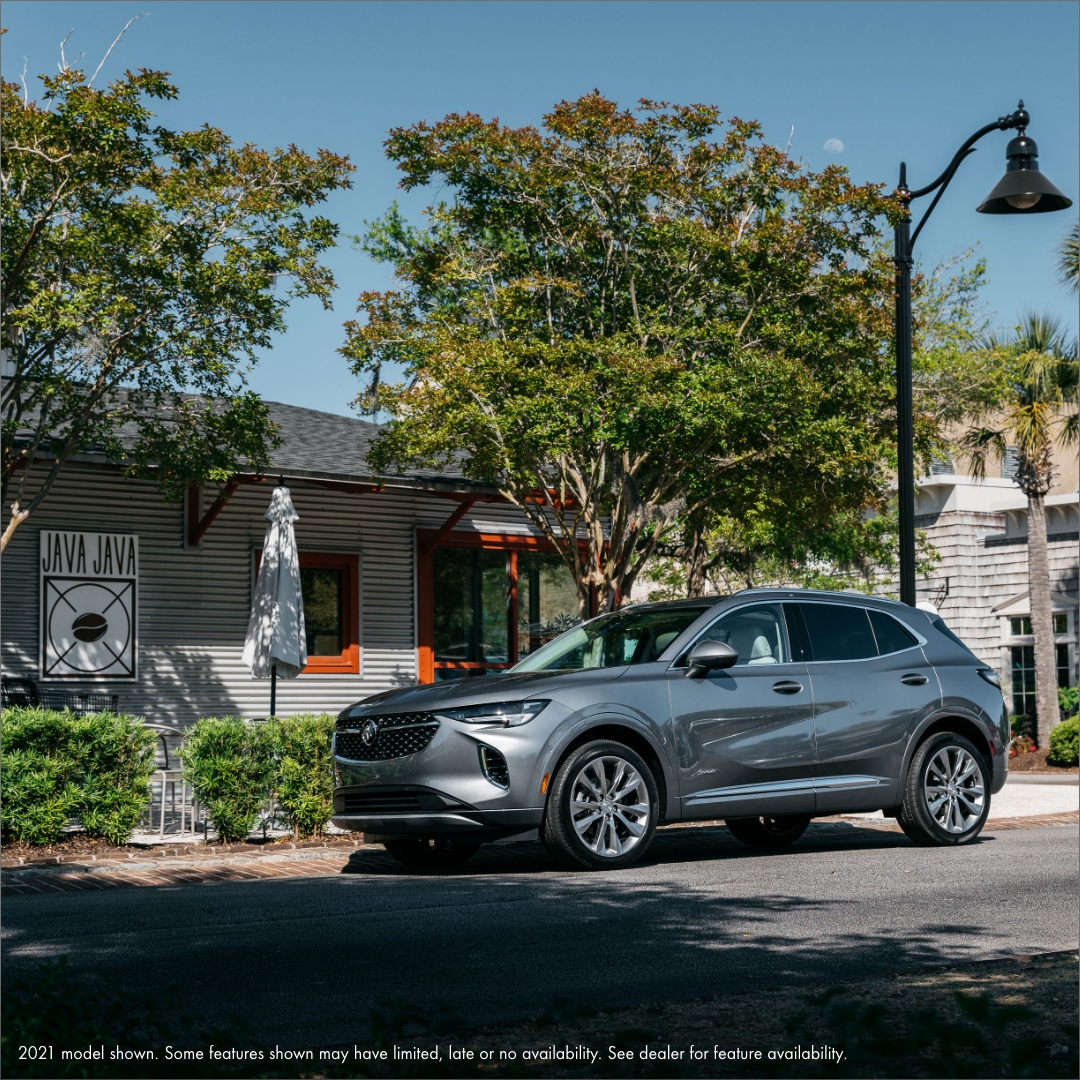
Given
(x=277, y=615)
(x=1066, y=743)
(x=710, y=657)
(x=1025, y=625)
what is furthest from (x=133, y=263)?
(x=1025, y=625)

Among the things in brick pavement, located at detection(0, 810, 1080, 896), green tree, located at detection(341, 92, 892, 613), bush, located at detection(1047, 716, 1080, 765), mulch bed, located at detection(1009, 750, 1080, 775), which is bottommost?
mulch bed, located at detection(1009, 750, 1080, 775)

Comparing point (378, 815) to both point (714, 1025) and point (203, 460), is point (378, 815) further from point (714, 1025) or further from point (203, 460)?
point (203, 460)

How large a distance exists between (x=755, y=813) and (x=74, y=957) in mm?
5009

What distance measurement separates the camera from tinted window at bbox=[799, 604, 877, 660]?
1045 cm

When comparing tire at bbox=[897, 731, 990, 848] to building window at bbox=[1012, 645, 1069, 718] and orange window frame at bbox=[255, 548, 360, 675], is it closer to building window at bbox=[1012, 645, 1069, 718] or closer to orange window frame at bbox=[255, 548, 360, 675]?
orange window frame at bbox=[255, 548, 360, 675]

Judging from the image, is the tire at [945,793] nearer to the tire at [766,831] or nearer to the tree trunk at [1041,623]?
the tire at [766,831]

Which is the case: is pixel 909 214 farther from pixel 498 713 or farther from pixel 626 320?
pixel 498 713

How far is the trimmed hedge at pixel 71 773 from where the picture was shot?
10.3 metres

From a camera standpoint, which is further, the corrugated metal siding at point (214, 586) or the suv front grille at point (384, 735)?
the corrugated metal siding at point (214, 586)

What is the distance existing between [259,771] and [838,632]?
14.9 ft

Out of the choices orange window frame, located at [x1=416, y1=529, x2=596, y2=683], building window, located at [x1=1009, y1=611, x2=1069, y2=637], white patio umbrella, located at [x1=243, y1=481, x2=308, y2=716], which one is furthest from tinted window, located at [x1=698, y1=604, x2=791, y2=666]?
building window, located at [x1=1009, y1=611, x2=1069, y2=637]

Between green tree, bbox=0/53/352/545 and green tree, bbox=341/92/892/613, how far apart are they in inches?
70.7

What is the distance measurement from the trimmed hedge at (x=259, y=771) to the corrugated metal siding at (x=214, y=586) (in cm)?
579

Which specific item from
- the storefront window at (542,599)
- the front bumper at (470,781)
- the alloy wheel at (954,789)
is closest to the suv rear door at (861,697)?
the alloy wheel at (954,789)
